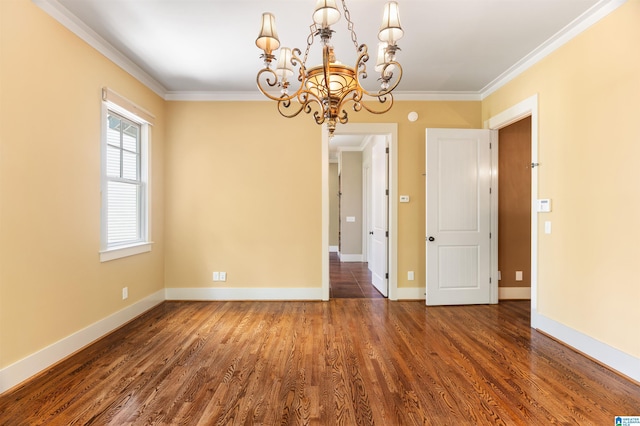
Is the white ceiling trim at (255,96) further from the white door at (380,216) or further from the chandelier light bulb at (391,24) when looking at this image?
the chandelier light bulb at (391,24)

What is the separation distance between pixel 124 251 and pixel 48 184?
1180 mm

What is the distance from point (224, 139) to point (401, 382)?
12.2 feet

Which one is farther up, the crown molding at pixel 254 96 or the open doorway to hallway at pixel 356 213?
the crown molding at pixel 254 96

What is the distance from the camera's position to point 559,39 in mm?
3012

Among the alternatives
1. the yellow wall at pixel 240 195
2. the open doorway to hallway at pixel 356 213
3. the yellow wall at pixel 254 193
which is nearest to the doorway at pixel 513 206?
the yellow wall at pixel 254 193

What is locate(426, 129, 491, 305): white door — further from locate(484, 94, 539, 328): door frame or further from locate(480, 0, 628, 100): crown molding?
locate(480, 0, 628, 100): crown molding

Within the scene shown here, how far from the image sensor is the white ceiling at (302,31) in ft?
8.35

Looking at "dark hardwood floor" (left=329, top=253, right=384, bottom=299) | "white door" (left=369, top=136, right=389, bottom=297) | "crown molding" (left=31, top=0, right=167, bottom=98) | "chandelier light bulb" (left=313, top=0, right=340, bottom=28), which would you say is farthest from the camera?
"dark hardwood floor" (left=329, top=253, right=384, bottom=299)

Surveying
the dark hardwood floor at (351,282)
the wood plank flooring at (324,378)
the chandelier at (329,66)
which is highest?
the chandelier at (329,66)

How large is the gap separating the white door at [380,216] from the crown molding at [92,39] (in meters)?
3.34

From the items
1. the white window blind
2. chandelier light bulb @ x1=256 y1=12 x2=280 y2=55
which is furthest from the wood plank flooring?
chandelier light bulb @ x1=256 y1=12 x2=280 y2=55

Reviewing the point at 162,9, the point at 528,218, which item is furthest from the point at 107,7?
the point at 528,218

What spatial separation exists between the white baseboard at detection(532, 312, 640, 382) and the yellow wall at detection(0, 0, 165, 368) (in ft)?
14.9

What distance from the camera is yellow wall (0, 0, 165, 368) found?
2.19m
